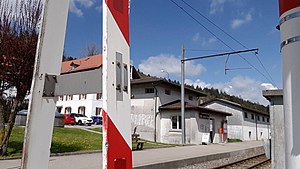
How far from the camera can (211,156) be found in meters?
14.7

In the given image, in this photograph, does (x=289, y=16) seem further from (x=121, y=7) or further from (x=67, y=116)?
(x=67, y=116)

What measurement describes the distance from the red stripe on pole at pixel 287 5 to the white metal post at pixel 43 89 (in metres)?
1.31

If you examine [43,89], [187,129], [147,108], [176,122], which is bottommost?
[187,129]

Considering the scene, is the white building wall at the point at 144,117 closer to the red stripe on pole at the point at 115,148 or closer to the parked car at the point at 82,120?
the parked car at the point at 82,120

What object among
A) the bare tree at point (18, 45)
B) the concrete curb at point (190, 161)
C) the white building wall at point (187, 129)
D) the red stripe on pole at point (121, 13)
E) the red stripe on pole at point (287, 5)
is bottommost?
the concrete curb at point (190, 161)

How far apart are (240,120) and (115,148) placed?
45.4 meters

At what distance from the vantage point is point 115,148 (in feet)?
4.17

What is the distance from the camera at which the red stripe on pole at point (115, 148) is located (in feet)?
4.07

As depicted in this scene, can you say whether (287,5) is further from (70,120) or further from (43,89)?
(70,120)

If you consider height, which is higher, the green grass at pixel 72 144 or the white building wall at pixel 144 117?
the white building wall at pixel 144 117

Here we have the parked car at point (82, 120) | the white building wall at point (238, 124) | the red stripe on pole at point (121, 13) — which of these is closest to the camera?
the red stripe on pole at point (121, 13)

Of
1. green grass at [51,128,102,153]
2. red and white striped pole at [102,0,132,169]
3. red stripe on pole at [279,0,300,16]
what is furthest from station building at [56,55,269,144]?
red and white striped pole at [102,0,132,169]

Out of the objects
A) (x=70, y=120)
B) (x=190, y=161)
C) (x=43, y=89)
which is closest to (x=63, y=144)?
(x=190, y=161)

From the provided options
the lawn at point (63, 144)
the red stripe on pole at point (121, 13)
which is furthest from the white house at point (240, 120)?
the red stripe on pole at point (121, 13)
